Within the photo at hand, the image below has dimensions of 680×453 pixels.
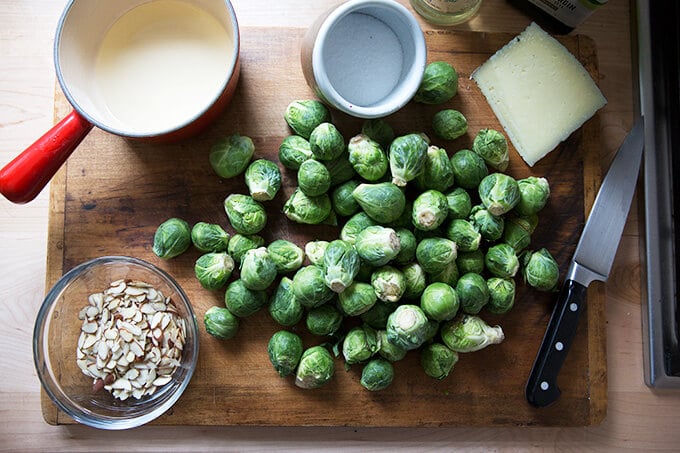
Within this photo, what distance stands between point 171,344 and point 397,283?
23.7 inches

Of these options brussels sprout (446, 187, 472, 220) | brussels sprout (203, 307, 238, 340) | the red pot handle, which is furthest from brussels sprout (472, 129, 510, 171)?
the red pot handle

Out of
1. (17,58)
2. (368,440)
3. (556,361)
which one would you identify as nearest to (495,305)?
(556,361)

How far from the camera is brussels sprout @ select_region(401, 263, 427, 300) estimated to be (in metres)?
1.60

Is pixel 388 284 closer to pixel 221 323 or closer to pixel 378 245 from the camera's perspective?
pixel 378 245

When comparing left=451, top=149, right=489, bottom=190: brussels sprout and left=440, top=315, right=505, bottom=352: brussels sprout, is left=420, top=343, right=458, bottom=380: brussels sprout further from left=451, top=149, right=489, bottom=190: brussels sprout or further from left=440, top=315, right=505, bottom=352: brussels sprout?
left=451, top=149, right=489, bottom=190: brussels sprout

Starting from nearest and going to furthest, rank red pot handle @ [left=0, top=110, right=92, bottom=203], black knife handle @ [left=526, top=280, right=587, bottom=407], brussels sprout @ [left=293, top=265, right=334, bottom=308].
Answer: red pot handle @ [left=0, top=110, right=92, bottom=203], brussels sprout @ [left=293, top=265, right=334, bottom=308], black knife handle @ [left=526, top=280, right=587, bottom=407]

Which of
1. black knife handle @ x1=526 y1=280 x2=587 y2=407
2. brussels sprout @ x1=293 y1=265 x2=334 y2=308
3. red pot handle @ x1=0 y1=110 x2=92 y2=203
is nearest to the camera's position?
red pot handle @ x1=0 y1=110 x2=92 y2=203

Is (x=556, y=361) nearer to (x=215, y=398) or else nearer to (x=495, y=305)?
(x=495, y=305)

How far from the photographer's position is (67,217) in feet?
5.43

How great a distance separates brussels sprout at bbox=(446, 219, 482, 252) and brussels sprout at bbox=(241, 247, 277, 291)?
1.54ft

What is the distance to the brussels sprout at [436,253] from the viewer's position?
1555mm

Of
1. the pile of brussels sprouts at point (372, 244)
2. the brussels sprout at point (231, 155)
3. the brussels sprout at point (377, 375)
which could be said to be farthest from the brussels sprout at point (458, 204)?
the brussels sprout at point (231, 155)

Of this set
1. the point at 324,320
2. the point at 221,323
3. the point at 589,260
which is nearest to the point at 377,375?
the point at 324,320

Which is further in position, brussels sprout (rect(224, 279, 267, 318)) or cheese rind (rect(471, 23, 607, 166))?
cheese rind (rect(471, 23, 607, 166))
